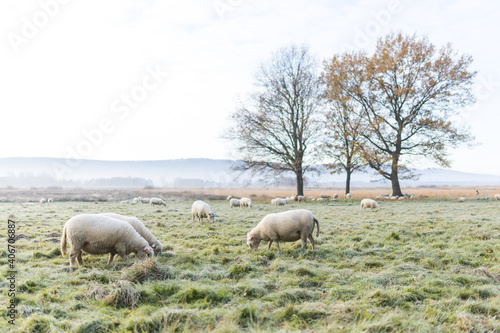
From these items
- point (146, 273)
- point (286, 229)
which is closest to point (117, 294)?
point (146, 273)

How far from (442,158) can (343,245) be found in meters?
23.5

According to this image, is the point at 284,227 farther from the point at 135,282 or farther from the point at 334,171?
the point at 334,171

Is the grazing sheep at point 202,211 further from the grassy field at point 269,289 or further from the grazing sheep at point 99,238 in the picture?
the grazing sheep at point 99,238

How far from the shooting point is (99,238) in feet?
24.3

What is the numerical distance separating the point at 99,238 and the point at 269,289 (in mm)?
4323

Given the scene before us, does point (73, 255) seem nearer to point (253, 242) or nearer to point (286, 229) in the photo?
point (253, 242)

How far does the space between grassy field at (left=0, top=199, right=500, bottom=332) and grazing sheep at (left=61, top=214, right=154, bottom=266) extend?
15.2 inches

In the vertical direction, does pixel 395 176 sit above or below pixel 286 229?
above

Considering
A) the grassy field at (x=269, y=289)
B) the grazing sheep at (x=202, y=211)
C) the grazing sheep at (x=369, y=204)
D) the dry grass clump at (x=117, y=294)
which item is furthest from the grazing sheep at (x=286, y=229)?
the grazing sheep at (x=369, y=204)

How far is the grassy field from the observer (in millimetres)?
4340

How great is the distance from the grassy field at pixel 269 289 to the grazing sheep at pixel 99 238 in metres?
0.39

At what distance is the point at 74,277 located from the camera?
252 inches

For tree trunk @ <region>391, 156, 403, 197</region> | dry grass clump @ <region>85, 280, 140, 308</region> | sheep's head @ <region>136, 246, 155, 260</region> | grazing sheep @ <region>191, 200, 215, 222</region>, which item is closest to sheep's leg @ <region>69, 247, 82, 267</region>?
sheep's head @ <region>136, 246, 155, 260</region>

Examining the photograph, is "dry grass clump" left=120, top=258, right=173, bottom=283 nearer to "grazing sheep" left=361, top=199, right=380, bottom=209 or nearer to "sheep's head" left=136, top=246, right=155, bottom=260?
"sheep's head" left=136, top=246, right=155, bottom=260
